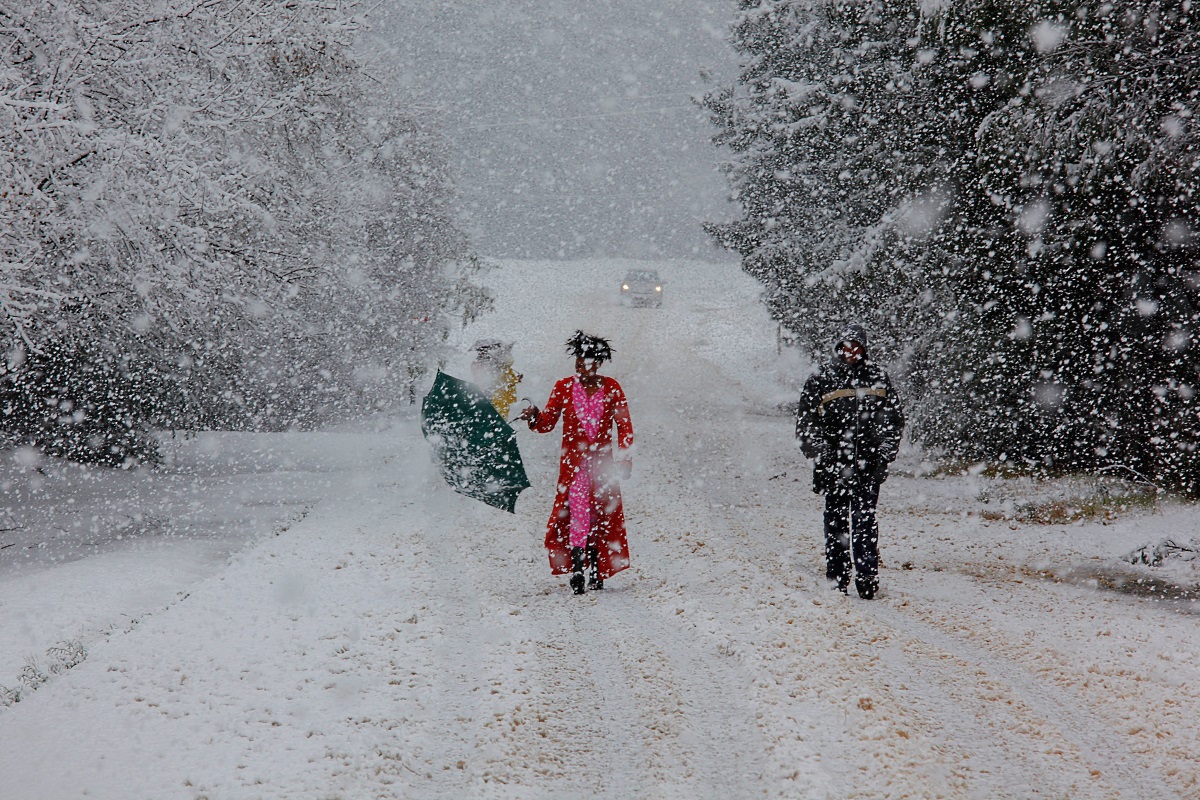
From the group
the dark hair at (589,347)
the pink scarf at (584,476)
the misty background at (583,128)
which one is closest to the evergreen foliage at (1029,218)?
the dark hair at (589,347)

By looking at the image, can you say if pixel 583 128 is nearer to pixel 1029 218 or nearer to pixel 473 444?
pixel 1029 218

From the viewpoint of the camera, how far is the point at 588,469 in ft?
23.4

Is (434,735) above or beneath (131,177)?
beneath

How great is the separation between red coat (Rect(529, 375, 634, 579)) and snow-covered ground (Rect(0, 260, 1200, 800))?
41 centimetres

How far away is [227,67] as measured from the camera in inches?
395

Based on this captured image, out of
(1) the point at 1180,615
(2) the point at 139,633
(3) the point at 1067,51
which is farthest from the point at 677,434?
(2) the point at 139,633

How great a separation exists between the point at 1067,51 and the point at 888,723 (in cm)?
849

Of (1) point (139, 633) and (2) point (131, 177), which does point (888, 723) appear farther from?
(2) point (131, 177)

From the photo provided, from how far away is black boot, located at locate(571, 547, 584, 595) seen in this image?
718 centimetres

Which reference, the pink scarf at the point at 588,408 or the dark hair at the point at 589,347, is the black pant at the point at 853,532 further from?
the dark hair at the point at 589,347

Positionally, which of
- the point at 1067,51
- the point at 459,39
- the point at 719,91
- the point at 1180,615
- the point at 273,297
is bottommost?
the point at 1180,615

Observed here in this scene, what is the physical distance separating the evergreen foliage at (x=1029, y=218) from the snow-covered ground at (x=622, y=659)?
4.13ft

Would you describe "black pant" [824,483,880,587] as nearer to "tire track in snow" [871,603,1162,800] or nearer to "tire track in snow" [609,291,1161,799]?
"tire track in snow" [871,603,1162,800]

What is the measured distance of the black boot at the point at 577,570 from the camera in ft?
23.6
